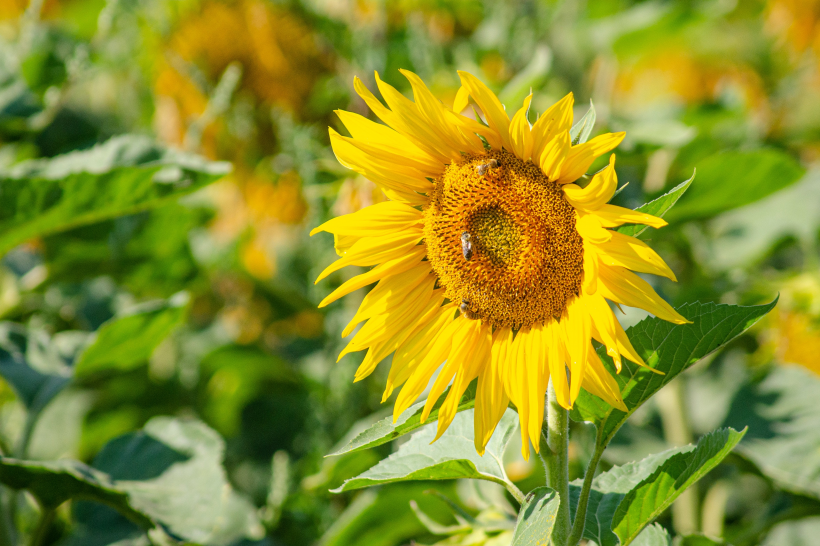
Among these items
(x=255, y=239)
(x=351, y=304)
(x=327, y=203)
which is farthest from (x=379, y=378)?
(x=255, y=239)

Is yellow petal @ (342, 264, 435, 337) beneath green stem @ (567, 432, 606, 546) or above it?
above

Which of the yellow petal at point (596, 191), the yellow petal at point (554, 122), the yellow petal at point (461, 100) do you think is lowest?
the yellow petal at point (596, 191)

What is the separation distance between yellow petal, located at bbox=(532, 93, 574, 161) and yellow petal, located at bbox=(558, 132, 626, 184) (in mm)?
20

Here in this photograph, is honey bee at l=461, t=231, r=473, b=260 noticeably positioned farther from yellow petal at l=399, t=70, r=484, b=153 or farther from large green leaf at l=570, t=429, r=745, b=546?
large green leaf at l=570, t=429, r=745, b=546

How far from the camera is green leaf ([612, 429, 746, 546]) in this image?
502 millimetres

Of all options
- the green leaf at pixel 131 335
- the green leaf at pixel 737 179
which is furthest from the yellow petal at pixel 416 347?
the green leaf at pixel 737 179

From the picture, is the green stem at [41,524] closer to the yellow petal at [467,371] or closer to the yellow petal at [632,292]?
the yellow petal at [467,371]

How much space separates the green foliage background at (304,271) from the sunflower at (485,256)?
6 cm

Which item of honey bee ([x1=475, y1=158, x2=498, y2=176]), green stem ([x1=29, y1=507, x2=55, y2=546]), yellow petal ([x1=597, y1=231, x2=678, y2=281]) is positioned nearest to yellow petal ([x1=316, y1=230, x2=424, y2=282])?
honey bee ([x1=475, y1=158, x2=498, y2=176])

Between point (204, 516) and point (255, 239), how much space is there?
108cm

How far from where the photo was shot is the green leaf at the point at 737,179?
3.47ft

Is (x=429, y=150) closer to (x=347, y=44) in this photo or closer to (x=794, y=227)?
(x=347, y=44)

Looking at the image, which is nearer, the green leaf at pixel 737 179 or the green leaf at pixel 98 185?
the green leaf at pixel 98 185

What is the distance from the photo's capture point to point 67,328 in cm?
149
